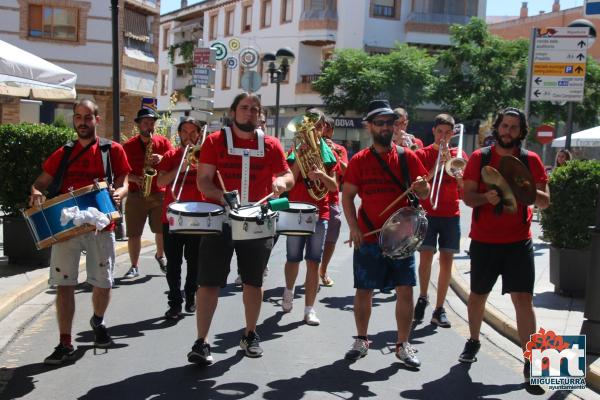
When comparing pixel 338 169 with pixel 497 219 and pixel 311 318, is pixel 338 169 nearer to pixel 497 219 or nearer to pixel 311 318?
pixel 311 318

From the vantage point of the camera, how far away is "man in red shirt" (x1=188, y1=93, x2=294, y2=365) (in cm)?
637

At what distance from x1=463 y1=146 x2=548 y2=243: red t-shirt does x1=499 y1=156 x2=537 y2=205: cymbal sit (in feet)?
0.40

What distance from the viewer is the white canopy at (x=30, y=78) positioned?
946cm

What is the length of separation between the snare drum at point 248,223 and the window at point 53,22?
25468 mm

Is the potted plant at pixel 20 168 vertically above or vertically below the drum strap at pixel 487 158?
below

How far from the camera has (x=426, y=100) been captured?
41.6m

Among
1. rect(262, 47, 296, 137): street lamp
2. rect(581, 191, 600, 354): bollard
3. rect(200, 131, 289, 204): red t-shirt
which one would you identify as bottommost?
rect(581, 191, 600, 354): bollard

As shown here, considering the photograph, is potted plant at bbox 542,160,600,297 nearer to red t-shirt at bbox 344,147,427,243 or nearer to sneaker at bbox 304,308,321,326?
sneaker at bbox 304,308,321,326

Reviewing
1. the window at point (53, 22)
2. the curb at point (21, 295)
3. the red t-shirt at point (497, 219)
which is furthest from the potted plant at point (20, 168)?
the window at point (53, 22)

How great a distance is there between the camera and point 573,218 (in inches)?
370

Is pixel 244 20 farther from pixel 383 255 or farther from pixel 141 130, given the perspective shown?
pixel 383 255

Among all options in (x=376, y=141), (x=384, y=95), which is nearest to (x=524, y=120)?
(x=376, y=141)

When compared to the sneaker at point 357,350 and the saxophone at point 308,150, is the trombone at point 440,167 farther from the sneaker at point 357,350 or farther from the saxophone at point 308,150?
the sneaker at point 357,350

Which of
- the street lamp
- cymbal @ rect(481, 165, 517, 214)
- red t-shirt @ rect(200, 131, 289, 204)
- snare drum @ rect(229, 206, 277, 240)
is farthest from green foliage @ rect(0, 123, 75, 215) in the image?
the street lamp
